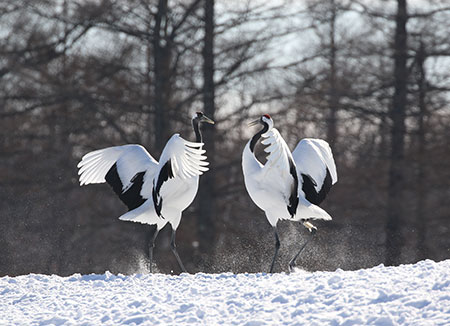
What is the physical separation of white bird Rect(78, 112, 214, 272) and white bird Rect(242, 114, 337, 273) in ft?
2.24

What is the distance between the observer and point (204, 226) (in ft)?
62.0

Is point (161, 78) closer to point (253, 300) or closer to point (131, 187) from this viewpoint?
point (131, 187)

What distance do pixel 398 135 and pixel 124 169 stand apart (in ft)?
31.8

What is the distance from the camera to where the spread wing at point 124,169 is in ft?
34.0

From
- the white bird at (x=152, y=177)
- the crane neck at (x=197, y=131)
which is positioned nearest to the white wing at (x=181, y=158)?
the white bird at (x=152, y=177)

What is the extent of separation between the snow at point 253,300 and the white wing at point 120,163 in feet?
8.15

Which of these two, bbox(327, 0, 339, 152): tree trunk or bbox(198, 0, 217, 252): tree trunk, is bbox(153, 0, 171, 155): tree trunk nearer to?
bbox(198, 0, 217, 252): tree trunk

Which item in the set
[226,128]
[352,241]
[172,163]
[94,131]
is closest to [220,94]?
[226,128]

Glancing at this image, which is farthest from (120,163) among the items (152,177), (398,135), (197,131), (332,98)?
(398,135)

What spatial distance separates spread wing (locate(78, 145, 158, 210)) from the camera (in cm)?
1038

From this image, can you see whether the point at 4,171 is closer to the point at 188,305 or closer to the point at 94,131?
the point at 94,131

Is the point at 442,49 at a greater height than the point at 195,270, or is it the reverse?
the point at 442,49

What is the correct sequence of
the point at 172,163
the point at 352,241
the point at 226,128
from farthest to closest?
the point at 226,128 → the point at 352,241 → the point at 172,163

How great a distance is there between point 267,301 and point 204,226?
12487mm
